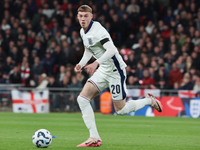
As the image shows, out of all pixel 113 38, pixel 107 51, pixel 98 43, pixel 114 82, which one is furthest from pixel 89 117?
pixel 113 38

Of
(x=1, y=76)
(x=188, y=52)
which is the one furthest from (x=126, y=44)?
(x=1, y=76)

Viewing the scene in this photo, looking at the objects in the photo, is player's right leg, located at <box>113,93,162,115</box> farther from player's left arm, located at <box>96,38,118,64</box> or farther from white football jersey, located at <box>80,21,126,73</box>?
player's left arm, located at <box>96,38,118,64</box>

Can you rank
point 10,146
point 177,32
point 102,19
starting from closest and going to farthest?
point 10,146 → point 177,32 → point 102,19

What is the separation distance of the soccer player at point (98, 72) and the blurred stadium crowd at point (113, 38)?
8.96 m

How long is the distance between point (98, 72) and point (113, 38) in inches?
461

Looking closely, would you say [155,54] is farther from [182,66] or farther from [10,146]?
[10,146]

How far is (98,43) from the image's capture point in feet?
21.5

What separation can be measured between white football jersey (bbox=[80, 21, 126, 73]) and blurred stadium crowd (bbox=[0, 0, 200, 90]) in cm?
902

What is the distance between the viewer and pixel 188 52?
53.9 ft

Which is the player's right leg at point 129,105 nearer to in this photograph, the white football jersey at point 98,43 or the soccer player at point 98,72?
the soccer player at point 98,72

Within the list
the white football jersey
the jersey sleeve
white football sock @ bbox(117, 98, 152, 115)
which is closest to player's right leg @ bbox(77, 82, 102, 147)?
the white football jersey

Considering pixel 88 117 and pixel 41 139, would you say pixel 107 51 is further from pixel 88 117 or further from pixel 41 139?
pixel 41 139

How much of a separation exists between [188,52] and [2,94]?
8.35m

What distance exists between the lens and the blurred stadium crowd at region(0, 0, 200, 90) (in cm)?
1595
